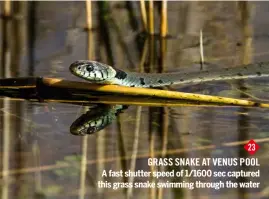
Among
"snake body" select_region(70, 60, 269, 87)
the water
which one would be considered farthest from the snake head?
the water

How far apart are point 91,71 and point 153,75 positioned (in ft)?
2.31

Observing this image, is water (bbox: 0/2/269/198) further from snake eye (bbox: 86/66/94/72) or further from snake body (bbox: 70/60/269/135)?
snake eye (bbox: 86/66/94/72)

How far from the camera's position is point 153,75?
5.61 metres

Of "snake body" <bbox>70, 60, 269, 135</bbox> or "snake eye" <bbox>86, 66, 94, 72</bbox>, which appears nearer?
"snake body" <bbox>70, 60, 269, 135</bbox>

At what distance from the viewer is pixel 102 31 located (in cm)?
749

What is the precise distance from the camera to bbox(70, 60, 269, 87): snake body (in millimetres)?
5043

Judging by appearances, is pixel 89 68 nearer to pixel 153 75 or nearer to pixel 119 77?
pixel 119 77

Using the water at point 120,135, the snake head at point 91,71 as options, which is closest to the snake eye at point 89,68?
the snake head at point 91,71

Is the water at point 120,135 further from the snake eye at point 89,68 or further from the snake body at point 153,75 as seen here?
the snake eye at point 89,68

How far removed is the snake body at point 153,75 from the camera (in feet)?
16.5

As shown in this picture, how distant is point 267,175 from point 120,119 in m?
1.21

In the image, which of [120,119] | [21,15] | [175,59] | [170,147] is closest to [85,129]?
[120,119]

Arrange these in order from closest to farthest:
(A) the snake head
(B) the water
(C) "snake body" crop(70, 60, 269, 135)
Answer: (B) the water
(C) "snake body" crop(70, 60, 269, 135)
(A) the snake head

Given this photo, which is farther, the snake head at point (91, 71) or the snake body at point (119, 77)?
the snake head at point (91, 71)
